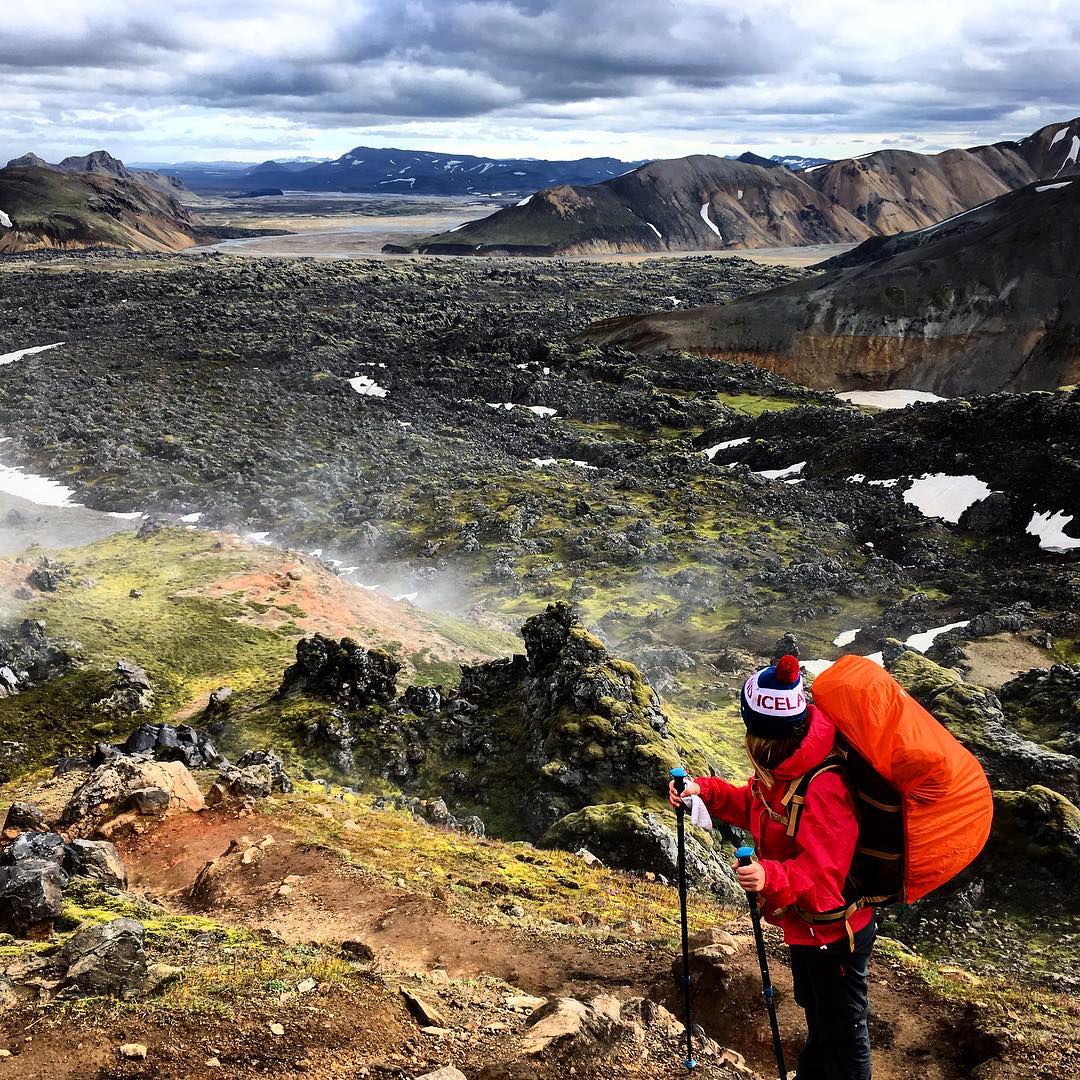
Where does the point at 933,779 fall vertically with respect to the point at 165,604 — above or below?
above

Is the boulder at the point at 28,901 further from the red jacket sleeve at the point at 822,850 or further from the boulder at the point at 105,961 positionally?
the red jacket sleeve at the point at 822,850

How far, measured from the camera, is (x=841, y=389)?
87438 mm

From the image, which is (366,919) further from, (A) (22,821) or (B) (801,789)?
(B) (801,789)

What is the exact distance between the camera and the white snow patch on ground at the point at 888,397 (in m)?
80.7

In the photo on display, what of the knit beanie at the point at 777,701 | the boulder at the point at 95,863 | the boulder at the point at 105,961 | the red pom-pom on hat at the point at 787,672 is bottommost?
the boulder at the point at 95,863

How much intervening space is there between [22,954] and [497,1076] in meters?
5.62

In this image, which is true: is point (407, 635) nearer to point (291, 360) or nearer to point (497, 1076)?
point (497, 1076)

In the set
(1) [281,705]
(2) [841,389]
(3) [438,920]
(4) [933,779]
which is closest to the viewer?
(4) [933,779]

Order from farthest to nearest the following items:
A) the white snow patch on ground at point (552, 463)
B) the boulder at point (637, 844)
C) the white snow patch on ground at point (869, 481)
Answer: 1. the white snow patch on ground at point (552, 463)
2. the white snow patch on ground at point (869, 481)
3. the boulder at point (637, 844)

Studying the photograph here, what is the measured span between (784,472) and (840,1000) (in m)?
53.7

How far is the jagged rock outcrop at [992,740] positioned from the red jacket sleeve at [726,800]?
522 inches

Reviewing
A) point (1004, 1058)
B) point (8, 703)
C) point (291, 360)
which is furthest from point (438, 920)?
point (291, 360)

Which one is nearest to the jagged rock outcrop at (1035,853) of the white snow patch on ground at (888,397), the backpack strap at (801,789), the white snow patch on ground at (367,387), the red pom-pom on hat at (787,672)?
the backpack strap at (801,789)

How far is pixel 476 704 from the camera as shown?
23.8m
